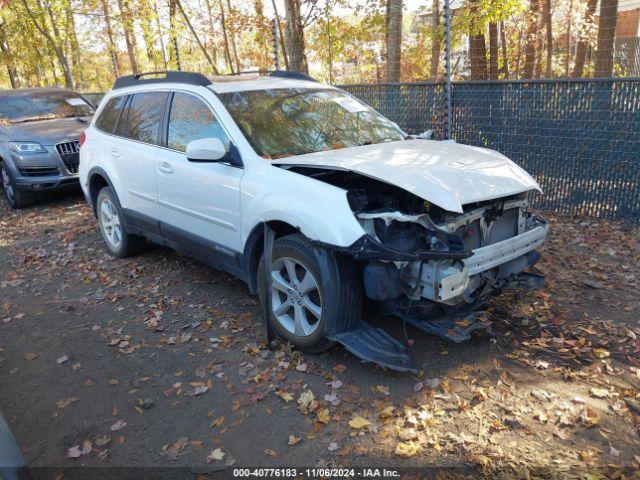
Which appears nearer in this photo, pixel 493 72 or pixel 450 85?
pixel 450 85

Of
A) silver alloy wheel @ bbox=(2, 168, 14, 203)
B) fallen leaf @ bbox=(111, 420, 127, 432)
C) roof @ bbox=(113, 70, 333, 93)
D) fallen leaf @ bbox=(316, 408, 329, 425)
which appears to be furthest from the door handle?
silver alloy wheel @ bbox=(2, 168, 14, 203)

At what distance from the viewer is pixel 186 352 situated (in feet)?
14.0

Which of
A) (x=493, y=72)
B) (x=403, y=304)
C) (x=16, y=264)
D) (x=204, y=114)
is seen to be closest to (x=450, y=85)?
(x=493, y=72)

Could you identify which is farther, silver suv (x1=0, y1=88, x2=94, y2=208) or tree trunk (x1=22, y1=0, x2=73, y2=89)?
tree trunk (x1=22, y1=0, x2=73, y2=89)

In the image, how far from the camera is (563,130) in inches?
267

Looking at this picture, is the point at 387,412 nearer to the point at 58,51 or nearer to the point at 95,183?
the point at 95,183

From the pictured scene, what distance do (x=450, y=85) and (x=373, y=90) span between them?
4.53ft

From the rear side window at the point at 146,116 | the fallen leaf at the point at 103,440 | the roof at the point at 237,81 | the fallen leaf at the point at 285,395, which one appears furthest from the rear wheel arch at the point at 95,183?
the fallen leaf at the point at 285,395

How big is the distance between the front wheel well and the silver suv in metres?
6.22

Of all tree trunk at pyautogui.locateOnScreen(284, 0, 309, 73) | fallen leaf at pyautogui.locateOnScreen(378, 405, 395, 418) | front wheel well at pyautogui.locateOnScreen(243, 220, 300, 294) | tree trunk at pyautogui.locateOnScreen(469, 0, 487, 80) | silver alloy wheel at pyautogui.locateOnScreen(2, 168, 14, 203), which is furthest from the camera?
tree trunk at pyautogui.locateOnScreen(284, 0, 309, 73)

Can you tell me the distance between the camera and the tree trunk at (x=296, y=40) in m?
10.2

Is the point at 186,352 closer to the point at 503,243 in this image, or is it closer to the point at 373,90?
the point at 503,243

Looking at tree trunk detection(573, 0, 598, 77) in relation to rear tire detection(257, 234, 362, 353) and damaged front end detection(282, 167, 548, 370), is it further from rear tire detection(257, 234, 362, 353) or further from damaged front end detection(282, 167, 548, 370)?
rear tire detection(257, 234, 362, 353)

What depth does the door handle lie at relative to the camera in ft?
16.2
